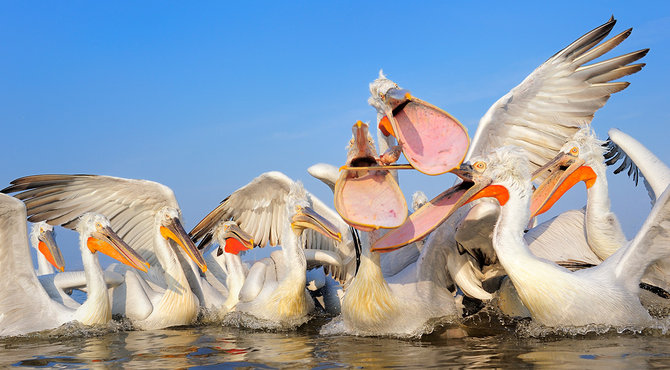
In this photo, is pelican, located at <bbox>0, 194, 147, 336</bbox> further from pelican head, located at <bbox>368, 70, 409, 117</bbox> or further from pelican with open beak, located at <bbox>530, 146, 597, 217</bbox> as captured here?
pelican with open beak, located at <bbox>530, 146, 597, 217</bbox>

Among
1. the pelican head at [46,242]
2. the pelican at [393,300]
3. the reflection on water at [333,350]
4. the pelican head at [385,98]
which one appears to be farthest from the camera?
the pelican head at [46,242]

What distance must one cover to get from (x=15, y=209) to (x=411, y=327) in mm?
3101

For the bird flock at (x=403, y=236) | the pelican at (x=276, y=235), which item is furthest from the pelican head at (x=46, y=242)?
the pelican at (x=276, y=235)

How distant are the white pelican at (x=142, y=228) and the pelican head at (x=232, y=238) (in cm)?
39

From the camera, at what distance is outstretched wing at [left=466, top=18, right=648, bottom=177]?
648 cm

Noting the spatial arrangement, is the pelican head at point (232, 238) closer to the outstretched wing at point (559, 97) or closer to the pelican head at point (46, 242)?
the pelican head at point (46, 242)

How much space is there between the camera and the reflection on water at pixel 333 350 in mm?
3768

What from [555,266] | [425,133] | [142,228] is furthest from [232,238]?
[555,266]

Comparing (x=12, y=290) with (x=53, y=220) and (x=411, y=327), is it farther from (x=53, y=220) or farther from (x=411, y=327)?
(x=411, y=327)

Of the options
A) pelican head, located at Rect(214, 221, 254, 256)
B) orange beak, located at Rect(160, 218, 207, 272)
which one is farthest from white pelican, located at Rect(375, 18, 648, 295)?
orange beak, located at Rect(160, 218, 207, 272)

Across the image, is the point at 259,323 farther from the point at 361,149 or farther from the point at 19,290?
the point at 361,149

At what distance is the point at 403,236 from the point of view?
4.41 m

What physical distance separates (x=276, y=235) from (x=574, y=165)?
329 cm

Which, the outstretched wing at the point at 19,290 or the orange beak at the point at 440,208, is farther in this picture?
the outstretched wing at the point at 19,290
